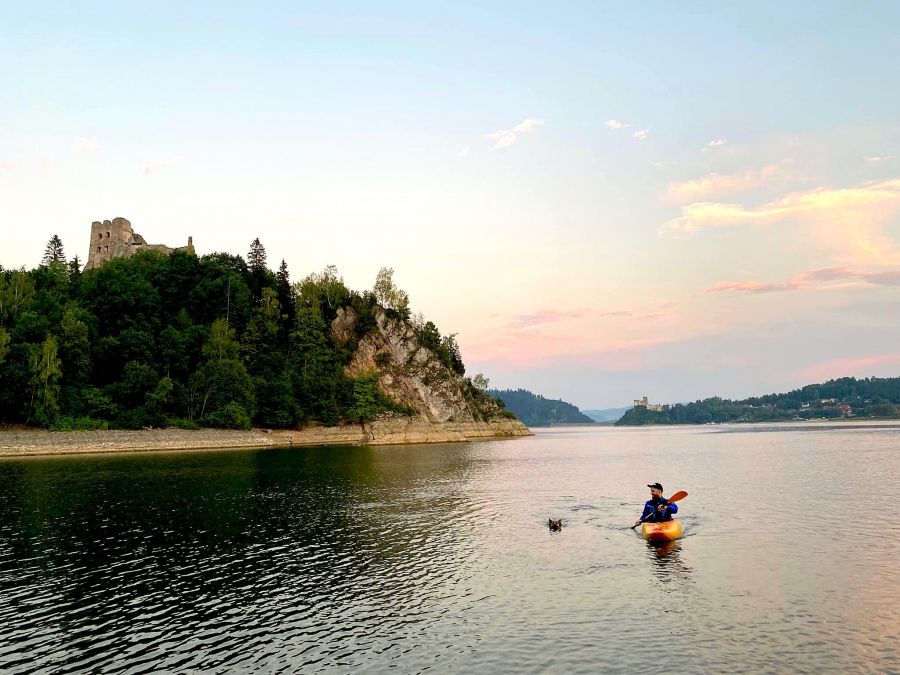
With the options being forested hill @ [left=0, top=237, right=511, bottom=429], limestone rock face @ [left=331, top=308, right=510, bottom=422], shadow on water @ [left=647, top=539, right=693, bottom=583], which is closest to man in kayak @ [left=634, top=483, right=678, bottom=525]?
shadow on water @ [left=647, top=539, right=693, bottom=583]

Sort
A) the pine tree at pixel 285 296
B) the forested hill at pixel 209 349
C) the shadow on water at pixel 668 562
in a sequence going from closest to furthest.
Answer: the shadow on water at pixel 668 562 < the forested hill at pixel 209 349 < the pine tree at pixel 285 296

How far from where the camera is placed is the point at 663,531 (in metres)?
36.7

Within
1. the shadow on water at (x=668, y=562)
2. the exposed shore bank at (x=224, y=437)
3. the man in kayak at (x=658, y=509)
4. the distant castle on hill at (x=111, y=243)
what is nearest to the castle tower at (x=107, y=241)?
the distant castle on hill at (x=111, y=243)

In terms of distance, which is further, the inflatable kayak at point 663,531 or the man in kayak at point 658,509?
the man in kayak at point 658,509

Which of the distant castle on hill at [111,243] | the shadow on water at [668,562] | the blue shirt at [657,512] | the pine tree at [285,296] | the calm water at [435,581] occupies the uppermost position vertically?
the distant castle on hill at [111,243]

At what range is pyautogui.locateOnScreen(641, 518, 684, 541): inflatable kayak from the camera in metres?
36.7

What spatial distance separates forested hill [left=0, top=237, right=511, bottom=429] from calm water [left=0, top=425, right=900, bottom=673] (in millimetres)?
63661

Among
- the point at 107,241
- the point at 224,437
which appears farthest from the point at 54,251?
the point at 224,437

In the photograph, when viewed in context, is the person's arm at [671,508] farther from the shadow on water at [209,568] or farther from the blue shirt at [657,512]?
the shadow on water at [209,568]

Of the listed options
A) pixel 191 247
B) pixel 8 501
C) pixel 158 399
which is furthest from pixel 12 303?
pixel 8 501

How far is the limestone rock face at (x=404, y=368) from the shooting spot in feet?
544

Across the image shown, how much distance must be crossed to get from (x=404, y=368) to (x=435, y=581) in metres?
145

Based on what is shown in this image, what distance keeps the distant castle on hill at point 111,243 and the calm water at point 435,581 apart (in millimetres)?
141540

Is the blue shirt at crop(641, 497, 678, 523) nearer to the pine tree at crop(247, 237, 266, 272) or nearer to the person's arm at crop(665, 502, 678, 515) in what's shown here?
the person's arm at crop(665, 502, 678, 515)
